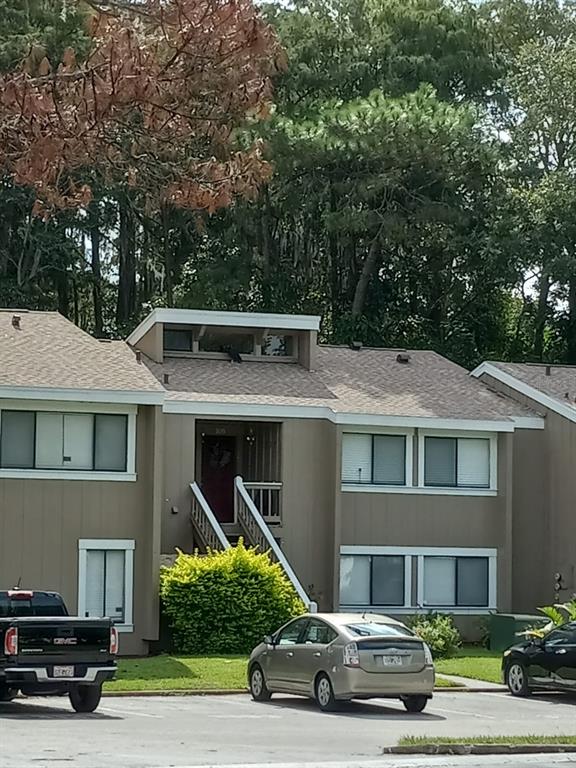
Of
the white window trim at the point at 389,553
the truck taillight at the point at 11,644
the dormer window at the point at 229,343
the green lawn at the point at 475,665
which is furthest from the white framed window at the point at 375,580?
the truck taillight at the point at 11,644

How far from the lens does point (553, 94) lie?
185ft

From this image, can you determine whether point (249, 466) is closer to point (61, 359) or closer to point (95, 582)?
point (61, 359)

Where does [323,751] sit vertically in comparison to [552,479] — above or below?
below

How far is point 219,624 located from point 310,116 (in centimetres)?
2466

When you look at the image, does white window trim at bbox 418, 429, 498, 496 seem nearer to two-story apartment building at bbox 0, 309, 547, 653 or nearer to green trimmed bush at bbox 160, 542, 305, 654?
two-story apartment building at bbox 0, 309, 547, 653

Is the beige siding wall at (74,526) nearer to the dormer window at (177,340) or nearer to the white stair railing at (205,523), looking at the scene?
the white stair railing at (205,523)

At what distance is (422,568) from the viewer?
37625 millimetres

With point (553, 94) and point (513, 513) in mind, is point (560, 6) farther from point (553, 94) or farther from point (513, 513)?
point (513, 513)

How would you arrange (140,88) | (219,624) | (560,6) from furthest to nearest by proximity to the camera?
(560,6)
(219,624)
(140,88)

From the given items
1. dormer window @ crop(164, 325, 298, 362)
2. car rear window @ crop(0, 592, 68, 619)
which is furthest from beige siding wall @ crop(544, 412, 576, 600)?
car rear window @ crop(0, 592, 68, 619)

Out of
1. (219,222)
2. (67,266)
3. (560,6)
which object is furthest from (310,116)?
(560,6)

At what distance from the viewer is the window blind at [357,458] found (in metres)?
37.3

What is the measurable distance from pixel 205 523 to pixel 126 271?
27.9m

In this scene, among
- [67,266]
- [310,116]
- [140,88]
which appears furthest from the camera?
[67,266]
